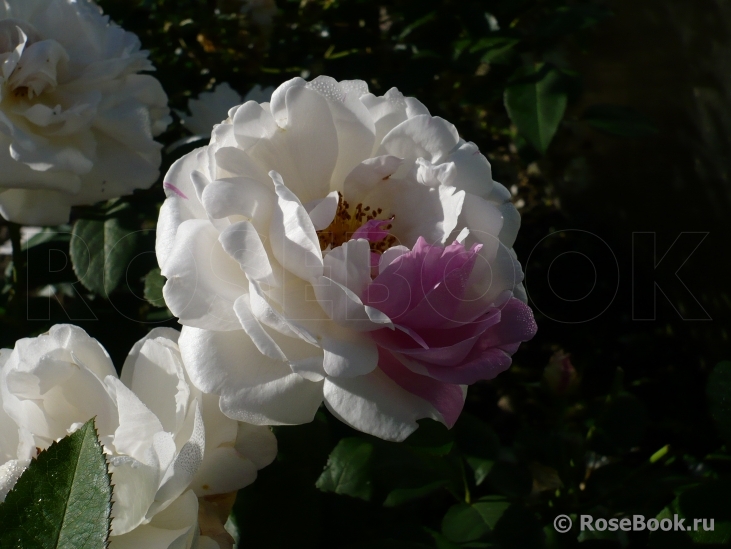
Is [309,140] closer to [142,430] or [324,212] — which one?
[324,212]

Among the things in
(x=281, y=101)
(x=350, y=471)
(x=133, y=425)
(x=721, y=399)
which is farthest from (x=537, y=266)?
(x=133, y=425)

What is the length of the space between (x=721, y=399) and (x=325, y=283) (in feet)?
1.81

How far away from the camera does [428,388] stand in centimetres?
51

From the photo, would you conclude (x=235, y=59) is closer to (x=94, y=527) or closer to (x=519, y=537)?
(x=519, y=537)

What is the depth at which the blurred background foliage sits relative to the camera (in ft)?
2.59

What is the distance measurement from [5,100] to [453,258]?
58 cm

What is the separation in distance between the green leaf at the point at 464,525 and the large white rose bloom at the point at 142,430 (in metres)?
0.39

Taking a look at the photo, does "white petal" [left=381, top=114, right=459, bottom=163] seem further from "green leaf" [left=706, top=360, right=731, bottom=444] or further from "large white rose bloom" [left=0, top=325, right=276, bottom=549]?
"green leaf" [left=706, top=360, right=731, bottom=444]

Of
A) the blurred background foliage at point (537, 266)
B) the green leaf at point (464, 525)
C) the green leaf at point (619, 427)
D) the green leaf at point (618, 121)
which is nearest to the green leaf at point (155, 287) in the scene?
the blurred background foliage at point (537, 266)

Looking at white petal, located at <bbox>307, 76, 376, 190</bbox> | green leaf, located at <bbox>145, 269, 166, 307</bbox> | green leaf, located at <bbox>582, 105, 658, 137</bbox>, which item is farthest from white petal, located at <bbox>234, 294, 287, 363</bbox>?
green leaf, located at <bbox>582, 105, 658, 137</bbox>

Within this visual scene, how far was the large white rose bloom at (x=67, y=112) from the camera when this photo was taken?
0.72 meters

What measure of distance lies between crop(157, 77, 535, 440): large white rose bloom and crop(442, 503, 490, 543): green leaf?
1.23 ft

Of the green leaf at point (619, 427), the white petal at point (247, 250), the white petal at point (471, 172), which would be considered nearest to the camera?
the white petal at point (247, 250)

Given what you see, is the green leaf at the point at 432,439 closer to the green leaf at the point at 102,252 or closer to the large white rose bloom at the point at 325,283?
the large white rose bloom at the point at 325,283
